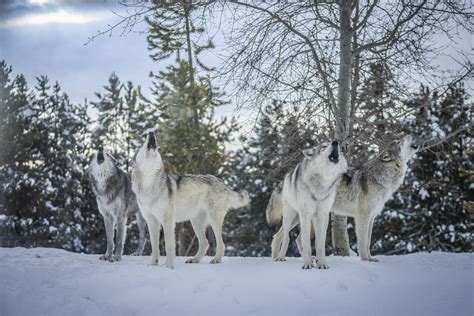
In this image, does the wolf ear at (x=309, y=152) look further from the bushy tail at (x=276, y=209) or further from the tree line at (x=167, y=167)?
the tree line at (x=167, y=167)

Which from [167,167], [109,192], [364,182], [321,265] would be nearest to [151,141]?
[109,192]

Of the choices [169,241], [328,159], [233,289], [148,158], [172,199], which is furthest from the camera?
[172,199]

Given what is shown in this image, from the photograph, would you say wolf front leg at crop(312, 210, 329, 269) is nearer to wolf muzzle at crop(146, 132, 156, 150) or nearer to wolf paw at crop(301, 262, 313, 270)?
wolf paw at crop(301, 262, 313, 270)

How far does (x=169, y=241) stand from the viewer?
693 centimetres

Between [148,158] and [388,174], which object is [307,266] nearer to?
[388,174]

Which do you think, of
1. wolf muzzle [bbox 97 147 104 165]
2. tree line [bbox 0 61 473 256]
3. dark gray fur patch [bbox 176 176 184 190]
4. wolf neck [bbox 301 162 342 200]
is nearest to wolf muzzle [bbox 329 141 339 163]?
wolf neck [bbox 301 162 342 200]

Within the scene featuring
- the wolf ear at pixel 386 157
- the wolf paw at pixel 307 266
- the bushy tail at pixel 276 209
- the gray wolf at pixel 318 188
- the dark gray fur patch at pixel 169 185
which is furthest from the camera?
the bushy tail at pixel 276 209

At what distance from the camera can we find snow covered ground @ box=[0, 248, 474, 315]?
4.77 meters

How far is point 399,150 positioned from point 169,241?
4348mm

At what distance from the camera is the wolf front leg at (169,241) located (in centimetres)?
675

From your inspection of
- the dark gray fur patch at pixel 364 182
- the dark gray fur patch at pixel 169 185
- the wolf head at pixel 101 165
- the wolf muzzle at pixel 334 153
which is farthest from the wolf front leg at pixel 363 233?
the wolf head at pixel 101 165

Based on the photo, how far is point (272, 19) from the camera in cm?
871

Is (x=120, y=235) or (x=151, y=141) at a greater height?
(x=151, y=141)

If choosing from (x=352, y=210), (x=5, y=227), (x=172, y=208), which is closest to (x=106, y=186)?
(x=172, y=208)
